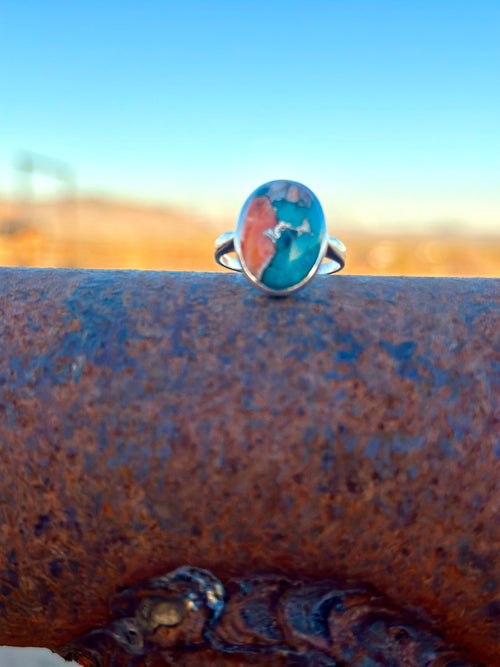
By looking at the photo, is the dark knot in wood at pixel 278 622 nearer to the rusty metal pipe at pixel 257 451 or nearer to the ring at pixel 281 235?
the rusty metal pipe at pixel 257 451

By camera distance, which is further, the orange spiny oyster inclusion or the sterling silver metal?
the sterling silver metal

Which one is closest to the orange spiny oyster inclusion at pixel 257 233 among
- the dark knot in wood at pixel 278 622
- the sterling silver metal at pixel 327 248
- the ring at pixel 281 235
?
the ring at pixel 281 235

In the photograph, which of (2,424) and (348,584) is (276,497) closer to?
(348,584)

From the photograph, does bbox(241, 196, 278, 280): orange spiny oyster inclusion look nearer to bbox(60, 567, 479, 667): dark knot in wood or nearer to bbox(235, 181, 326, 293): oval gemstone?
bbox(235, 181, 326, 293): oval gemstone

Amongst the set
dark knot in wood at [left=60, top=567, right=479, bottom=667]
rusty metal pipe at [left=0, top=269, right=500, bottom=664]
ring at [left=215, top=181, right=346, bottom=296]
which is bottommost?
dark knot in wood at [left=60, top=567, right=479, bottom=667]

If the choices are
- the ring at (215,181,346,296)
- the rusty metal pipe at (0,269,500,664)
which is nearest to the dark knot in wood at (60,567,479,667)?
the rusty metal pipe at (0,269,500,664)

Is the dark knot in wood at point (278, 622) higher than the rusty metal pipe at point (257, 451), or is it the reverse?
the rusty metal pipe at point (257, 451)

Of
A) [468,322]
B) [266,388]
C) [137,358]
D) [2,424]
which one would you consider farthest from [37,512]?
[468,322]

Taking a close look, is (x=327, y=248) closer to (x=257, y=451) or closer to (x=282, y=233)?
(x=282, y=233)
